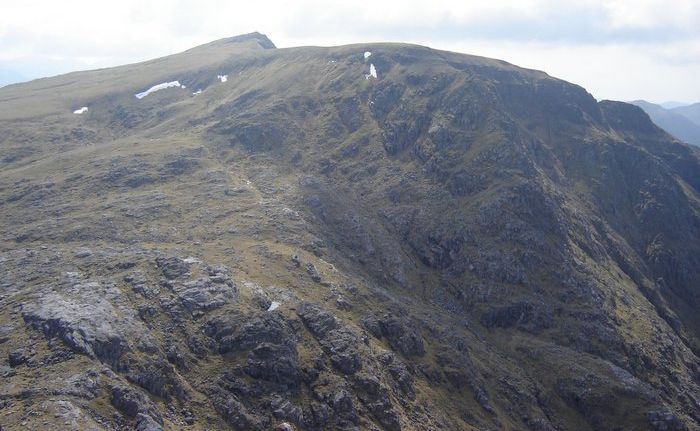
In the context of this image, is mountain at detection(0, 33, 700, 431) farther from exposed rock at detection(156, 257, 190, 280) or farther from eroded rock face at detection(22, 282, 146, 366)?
exposed rock at detection(156, 257, 190, 280)

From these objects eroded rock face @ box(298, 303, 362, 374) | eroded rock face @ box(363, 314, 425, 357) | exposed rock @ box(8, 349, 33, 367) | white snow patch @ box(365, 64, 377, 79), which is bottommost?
eroded rock face @ box(363, 314, 425, 357)

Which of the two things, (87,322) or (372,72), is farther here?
(372,72)

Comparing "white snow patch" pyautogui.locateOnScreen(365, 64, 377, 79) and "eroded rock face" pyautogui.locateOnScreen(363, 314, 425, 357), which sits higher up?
"white snow patch" pyautogui.locateOnScreen(365, 64, 377, 79)

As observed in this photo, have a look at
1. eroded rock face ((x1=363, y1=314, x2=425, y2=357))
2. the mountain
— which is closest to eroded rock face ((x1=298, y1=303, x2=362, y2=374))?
the mountain

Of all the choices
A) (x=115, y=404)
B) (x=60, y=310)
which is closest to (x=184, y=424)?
(x=115, y=404)

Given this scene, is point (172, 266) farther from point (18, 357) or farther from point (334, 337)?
point (334, 337)

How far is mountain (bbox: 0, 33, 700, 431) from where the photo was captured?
67.1 m

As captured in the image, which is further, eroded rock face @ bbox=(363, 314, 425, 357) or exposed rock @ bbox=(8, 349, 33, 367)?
eroded rock face @ bbox=(363, 314, 425, 357)

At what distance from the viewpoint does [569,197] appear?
154 metres

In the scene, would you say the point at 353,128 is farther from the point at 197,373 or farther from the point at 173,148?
the point at 197,373

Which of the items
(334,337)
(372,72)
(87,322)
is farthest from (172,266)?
(372,72)

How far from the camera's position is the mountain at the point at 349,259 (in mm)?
67062

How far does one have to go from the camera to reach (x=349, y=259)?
112 meters

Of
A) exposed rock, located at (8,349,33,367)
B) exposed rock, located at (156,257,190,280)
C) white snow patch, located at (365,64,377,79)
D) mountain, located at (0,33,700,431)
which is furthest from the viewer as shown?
white snow patch, located at (365,64,377,79)
